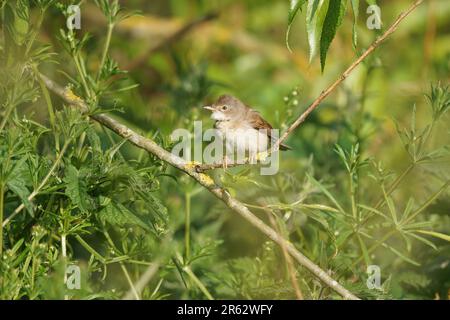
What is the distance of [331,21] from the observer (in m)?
2.77

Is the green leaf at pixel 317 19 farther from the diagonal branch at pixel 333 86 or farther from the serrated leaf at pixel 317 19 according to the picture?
the diagonal branch at pixel 333 86

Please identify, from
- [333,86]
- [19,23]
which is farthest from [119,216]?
[333,86]

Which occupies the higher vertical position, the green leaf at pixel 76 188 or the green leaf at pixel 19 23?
the green leaf at pixel 19 23

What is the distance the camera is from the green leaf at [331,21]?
2.75 meters

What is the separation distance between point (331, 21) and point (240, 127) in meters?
2.10

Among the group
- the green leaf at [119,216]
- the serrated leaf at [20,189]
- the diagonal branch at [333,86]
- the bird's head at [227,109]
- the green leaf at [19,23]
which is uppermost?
the bird's head at [227,109]

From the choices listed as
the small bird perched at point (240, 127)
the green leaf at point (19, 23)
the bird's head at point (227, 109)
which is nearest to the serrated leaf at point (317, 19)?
the green leaf at point (19, 23)

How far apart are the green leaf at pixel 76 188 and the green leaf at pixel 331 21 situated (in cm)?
103

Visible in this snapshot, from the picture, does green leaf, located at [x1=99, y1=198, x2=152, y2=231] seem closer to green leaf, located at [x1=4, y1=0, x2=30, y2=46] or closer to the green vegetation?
the green vegetation

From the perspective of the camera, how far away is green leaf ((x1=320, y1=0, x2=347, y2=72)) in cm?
275

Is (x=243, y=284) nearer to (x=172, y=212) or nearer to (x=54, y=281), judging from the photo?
(x=172, y=212)

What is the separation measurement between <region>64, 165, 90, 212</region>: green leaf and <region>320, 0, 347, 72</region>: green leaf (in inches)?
40.4

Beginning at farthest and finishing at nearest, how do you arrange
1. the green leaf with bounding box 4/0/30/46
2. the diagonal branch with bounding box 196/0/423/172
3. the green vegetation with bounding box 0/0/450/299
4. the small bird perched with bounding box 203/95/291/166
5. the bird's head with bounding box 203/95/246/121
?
the bird's head with bounding box 203/95/246/121 → the small bird perched with bounding box 203/95/291/166 → the green leaf with bounding box 4/0/30/46 → the green vegetation with bounding box 0/0/450/299 → the diagonal branch with bounding box 196/0/423/172

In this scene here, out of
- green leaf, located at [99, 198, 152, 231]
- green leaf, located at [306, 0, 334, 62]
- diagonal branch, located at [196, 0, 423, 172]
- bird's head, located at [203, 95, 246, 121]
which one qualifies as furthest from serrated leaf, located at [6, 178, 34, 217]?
bird's head, located at [203, 95, 246, 121]
